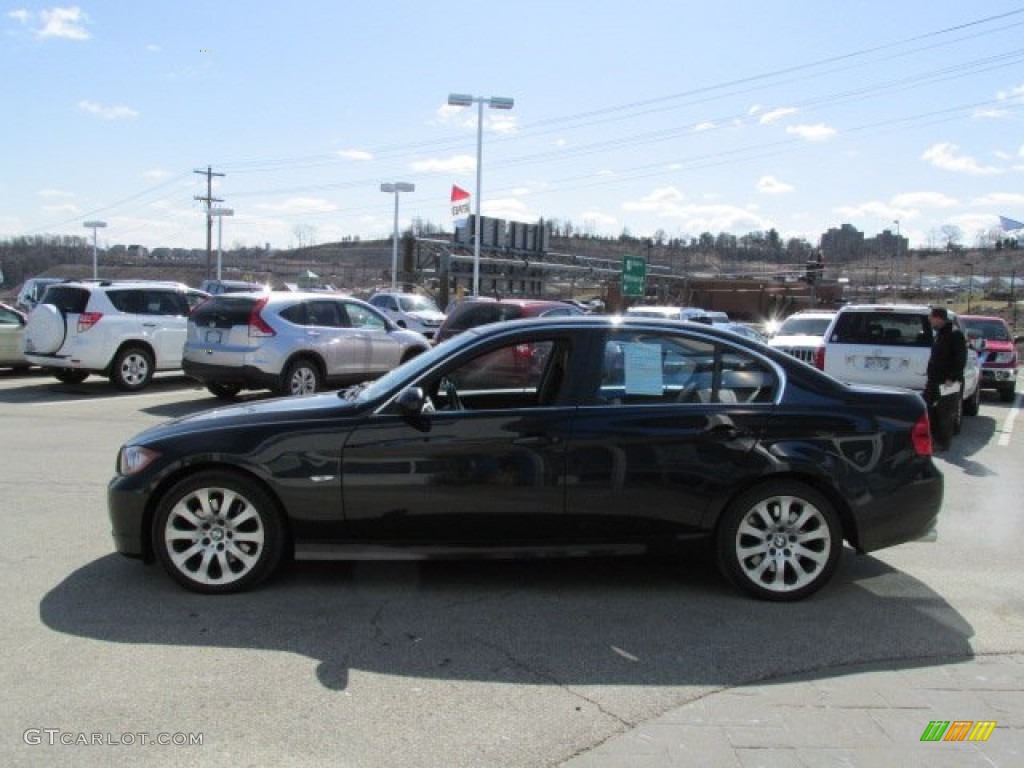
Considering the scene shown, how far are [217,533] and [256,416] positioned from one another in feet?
2.23

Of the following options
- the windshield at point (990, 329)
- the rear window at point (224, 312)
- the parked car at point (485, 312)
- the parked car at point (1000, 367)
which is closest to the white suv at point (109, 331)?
the rear window at point (224, 312)

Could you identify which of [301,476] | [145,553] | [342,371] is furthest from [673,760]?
[342,371]

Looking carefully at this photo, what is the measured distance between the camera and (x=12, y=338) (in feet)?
52.9

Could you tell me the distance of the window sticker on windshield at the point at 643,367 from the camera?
511 cm

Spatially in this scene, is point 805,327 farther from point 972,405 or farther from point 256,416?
point 256,416

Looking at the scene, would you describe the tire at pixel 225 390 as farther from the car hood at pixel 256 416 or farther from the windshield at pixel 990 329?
the windshield at pixel 990 329

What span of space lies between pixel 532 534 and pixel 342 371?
9418mm

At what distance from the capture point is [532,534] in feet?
16.1

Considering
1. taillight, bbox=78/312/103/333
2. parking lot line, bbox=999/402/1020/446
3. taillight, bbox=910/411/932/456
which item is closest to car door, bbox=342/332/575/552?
taillight, bbox=910/411/932/456

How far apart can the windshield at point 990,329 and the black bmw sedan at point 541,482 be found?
14.2m

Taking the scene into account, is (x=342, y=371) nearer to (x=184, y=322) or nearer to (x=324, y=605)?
(x=184, y=322)

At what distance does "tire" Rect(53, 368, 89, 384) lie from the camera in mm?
15188

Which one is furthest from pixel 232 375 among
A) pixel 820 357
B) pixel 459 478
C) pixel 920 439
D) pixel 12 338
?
pixel 920 439

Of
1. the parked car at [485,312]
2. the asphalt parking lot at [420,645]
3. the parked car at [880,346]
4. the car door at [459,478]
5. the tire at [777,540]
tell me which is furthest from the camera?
the parked car at [485,312]
